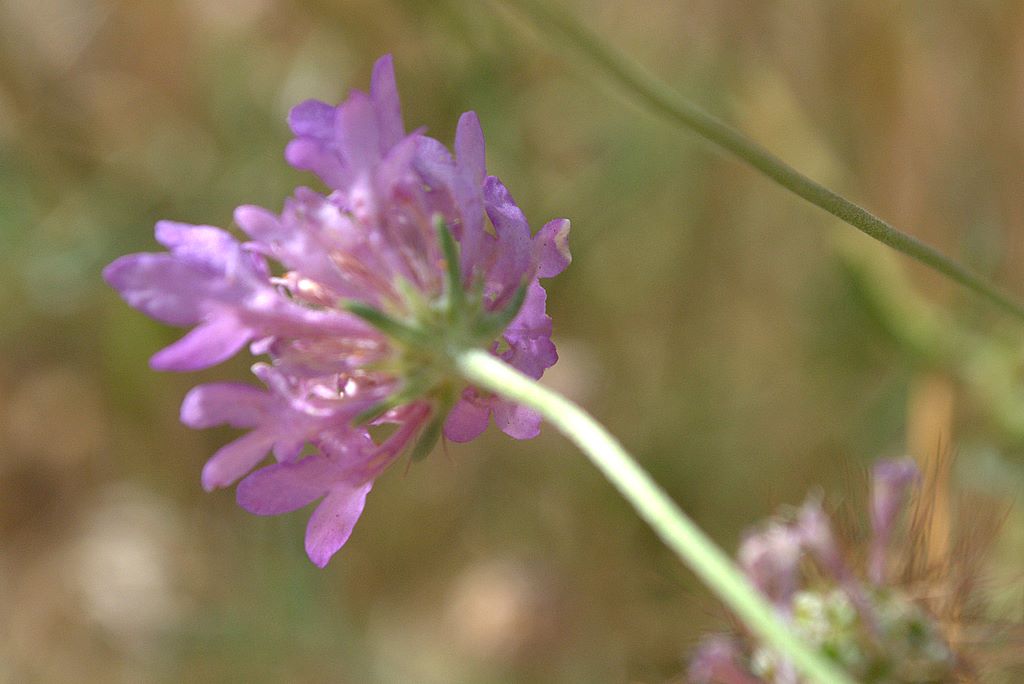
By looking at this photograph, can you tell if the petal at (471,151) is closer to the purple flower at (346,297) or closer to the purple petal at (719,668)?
the purple flower at (346,297)

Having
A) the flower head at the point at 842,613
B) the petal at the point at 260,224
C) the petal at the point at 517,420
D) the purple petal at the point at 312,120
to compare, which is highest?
the flower head at the point at 842,613

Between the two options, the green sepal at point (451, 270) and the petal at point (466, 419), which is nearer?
the green sepal at point (451, 270)

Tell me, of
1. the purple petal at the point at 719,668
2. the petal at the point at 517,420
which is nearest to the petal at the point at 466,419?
the petal at the point at 517,420

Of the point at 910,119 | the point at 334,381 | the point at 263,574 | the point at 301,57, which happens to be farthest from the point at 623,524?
the point at 334,381

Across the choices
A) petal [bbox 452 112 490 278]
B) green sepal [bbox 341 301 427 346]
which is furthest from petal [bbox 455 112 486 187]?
green sepal [bbox 341 301 427 346]

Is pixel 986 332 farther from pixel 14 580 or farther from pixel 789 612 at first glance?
pixel 14 580

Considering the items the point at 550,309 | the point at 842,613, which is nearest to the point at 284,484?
the point at 842,613

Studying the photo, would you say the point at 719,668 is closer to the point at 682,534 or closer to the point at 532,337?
the point at 532,337

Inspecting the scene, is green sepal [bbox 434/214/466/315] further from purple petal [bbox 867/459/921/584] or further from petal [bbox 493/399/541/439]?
Result: purple petal [bbox 867/459/921/584]
